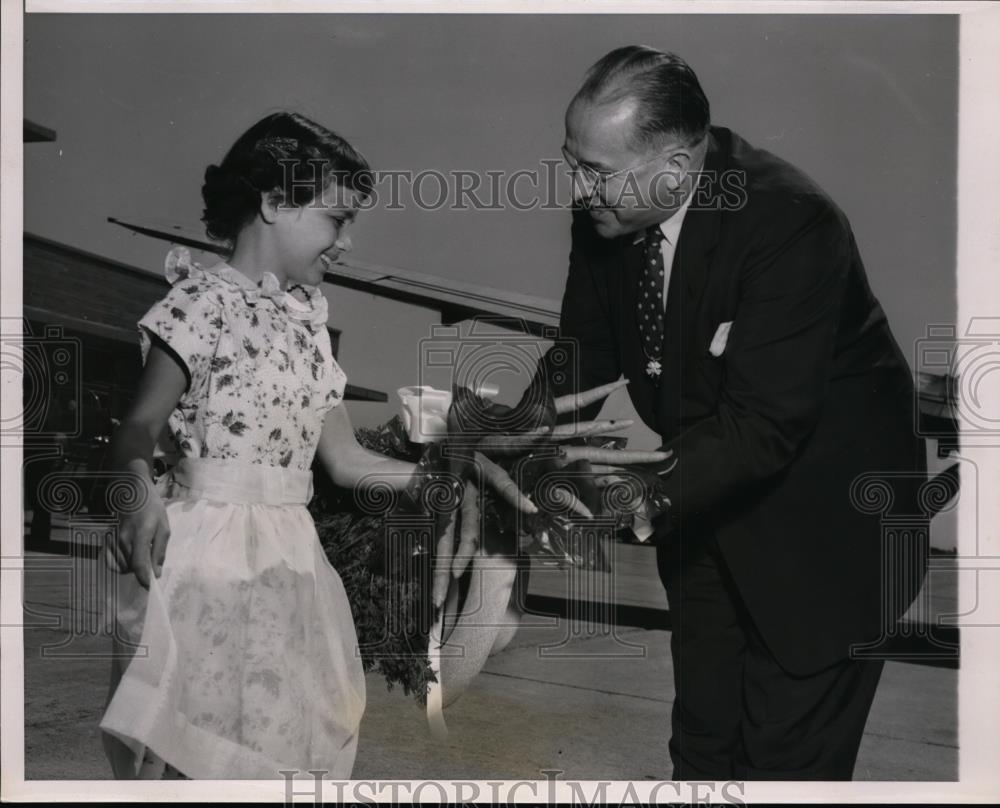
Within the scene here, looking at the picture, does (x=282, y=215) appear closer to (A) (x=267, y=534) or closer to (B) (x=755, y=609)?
(A) (x=267, y=534)

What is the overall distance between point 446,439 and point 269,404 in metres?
0.50

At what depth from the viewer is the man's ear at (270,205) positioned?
3254mm

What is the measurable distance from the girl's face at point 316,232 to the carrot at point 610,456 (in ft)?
2.83

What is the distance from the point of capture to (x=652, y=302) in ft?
10.7

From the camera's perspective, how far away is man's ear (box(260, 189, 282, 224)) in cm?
325

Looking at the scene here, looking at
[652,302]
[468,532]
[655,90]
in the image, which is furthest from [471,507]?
[655,90]

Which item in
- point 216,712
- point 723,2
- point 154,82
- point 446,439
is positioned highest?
point 723,2

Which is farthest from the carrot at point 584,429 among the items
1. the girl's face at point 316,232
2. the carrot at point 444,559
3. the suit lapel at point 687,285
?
the girl's face at point 316,232

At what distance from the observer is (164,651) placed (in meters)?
3.15

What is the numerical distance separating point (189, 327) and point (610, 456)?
118 centimetres

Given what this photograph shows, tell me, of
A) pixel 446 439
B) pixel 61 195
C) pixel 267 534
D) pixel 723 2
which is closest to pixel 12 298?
pixel 61 195

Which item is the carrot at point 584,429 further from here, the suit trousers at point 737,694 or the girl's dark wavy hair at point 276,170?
the girl's dark wavy hair at point 276,170

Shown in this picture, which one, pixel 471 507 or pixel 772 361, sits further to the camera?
pixel 471 507

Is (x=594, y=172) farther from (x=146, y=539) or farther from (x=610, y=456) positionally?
(x=146, y=539)
